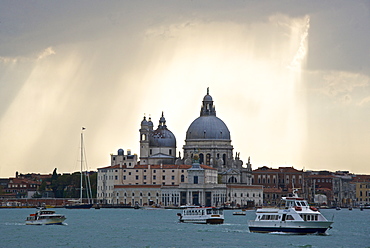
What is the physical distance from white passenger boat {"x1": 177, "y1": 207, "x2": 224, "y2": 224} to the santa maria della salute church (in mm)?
52510

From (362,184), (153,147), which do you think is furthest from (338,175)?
(153,147)

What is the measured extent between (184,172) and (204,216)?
61.3 metres

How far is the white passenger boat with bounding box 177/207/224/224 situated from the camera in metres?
82.5

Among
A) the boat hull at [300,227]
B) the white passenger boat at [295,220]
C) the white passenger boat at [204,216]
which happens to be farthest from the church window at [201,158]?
the boat hull at [300,227]

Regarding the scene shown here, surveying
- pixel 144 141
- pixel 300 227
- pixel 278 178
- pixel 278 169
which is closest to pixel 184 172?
pixel 144 141

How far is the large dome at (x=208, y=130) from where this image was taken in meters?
157

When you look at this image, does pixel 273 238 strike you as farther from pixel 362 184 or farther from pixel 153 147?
pixel 362 184

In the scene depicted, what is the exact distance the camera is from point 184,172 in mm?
144750

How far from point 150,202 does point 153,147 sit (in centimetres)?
1436

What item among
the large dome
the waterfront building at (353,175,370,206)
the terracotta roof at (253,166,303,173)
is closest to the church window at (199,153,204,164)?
the large dome

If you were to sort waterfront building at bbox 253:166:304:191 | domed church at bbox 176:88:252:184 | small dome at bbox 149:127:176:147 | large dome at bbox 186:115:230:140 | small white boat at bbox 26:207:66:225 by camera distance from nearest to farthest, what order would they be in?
small white boat at bbox 26:207:66:225 → small dome at bbox 149:127:176:147 → domed church at bbox 176:88:252:184 → large dome at bbox 186:115:230:140 → waterfront building at bbox 253:166:304:191

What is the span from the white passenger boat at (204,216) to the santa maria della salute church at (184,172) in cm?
5251

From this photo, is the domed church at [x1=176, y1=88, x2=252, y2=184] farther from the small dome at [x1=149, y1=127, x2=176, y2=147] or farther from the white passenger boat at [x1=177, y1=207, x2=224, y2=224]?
the white passenger boat at [x1=177, y1=207, x2=224, y2=224]

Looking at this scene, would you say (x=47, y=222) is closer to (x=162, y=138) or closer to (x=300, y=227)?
(x=300, y=227)
